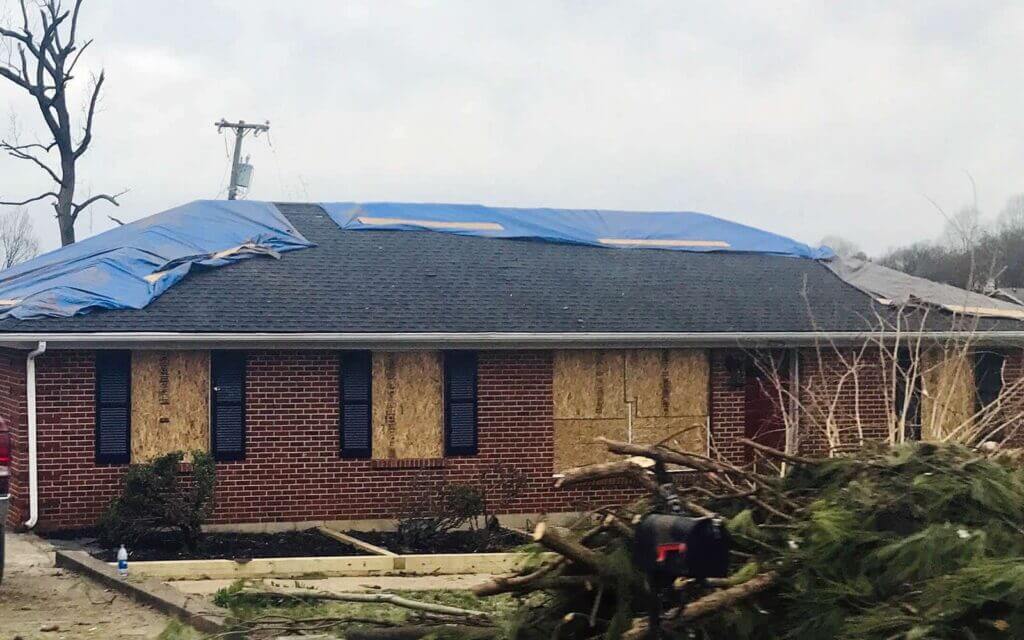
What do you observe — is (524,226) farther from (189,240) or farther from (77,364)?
(77,364)

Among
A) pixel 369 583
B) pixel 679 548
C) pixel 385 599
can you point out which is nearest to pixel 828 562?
pixel 679 548

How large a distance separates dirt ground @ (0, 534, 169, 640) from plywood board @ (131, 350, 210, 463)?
254 centimetres

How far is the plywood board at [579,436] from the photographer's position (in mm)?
16266

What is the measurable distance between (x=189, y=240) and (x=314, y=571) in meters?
6.85

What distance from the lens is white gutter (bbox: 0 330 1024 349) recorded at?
1422cm

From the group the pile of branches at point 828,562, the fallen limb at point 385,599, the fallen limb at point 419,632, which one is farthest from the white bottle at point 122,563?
the pile of branches at point 828,562

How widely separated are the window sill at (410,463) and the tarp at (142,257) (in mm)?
3457

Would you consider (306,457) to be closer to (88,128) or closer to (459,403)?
(459,403)

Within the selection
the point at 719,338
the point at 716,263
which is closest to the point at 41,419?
the point at 719,338

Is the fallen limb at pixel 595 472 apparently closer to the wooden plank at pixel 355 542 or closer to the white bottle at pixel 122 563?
the white bottle at pixel 122 563

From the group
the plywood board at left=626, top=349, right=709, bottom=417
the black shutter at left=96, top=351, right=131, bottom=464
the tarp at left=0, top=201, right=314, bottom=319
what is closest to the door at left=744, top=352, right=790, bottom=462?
the plywood board at left=626, top=349, right=709, bottom=417

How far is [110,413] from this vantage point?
14852mm

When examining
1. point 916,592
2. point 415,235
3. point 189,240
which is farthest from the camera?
point 415,235

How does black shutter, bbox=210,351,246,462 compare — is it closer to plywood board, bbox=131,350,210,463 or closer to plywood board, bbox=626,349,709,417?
plywood board, bbox=131,350,210,463
